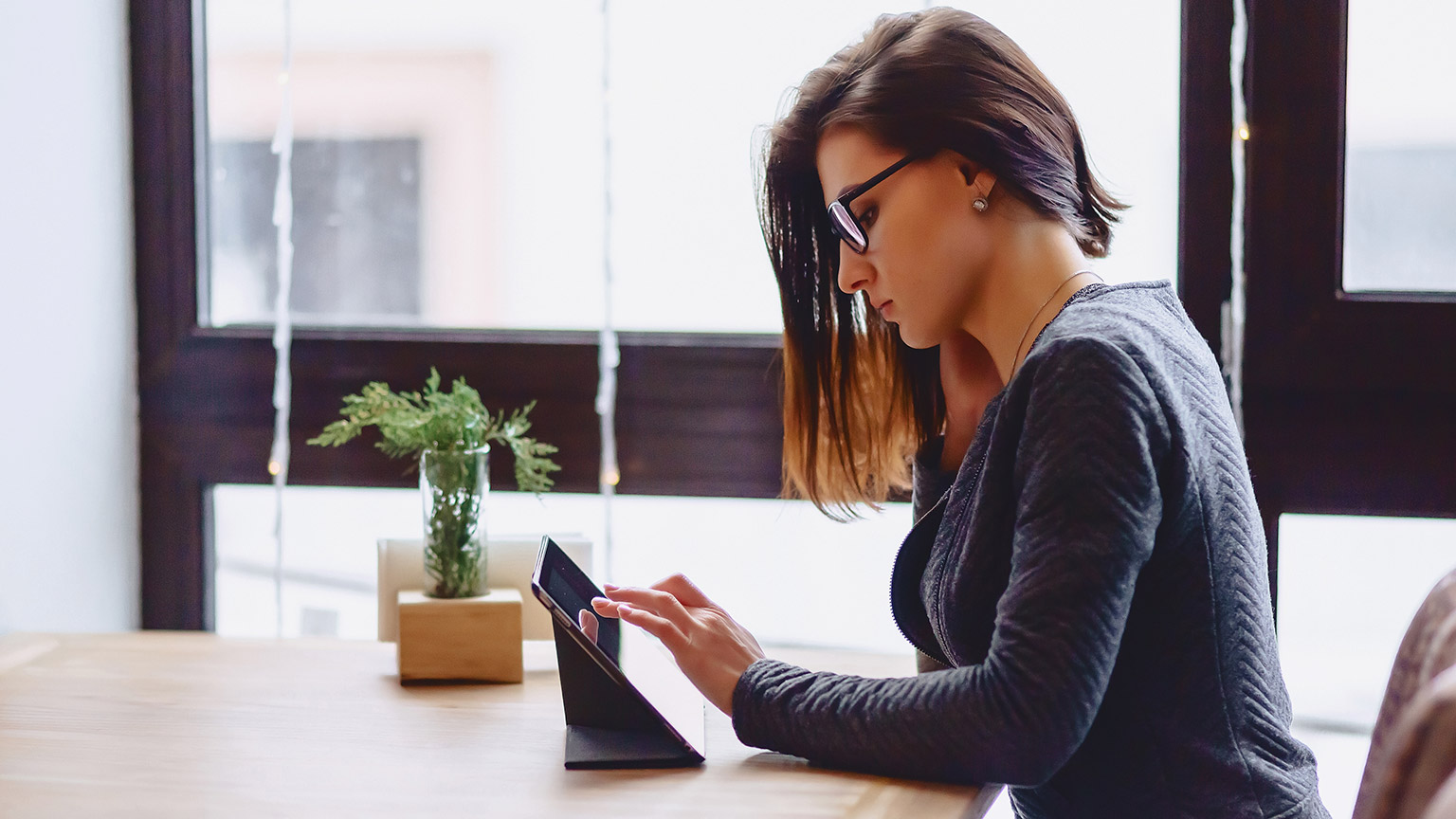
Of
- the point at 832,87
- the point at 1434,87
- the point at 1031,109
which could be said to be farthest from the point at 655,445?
the point at 1434,87

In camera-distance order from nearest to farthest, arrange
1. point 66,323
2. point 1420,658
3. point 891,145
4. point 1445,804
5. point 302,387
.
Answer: point 1445,804
point 1420,658
point 891,145
point 66,323
point 302,387

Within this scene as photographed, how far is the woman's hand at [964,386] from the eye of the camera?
1.38m

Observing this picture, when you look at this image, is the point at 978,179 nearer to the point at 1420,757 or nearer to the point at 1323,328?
the point at 1420,757

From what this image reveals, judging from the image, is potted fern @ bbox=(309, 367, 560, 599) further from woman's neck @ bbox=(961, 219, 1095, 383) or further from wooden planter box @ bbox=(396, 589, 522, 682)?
woman's neck @ bbox=(961, 219, 1095, 383)

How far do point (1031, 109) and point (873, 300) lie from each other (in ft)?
0.77

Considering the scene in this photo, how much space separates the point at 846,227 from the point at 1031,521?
1.24ft

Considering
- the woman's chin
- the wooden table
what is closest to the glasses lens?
the woman's chin

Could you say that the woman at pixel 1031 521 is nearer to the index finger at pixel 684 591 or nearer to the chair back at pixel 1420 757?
the index finger at pixel 684 591

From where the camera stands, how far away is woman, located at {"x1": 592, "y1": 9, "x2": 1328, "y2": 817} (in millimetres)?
862

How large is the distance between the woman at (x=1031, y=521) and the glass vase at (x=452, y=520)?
0.88 feet

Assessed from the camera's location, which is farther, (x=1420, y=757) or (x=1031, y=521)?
(x=1031, y=521)

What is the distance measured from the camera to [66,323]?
1.71 meters

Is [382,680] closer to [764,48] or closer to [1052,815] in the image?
[1052,815]

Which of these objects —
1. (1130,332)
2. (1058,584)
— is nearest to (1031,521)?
(1058,584)
